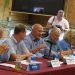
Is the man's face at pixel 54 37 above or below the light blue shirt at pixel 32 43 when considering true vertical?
above

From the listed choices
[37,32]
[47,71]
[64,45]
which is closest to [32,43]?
[37,32]

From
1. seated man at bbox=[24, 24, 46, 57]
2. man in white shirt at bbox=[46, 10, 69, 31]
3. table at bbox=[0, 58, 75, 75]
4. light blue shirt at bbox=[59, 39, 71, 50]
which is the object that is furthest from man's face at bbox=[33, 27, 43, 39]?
man in white shirt at bbox=[46, 10, 69, 31]

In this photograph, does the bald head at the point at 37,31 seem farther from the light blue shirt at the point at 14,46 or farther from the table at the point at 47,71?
the table at the point at 47,71

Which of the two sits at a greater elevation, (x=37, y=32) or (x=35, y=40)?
(x=37, y=32)

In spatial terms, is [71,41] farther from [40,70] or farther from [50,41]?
[40,70]

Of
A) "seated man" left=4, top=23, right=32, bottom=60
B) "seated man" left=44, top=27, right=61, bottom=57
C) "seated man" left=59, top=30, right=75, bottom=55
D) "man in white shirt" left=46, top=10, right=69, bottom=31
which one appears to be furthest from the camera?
"man in white shirt" left=46, top=10, right=69, bottom=31

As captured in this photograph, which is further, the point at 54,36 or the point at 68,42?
the point at 68,42

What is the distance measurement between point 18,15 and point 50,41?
6.02 metres

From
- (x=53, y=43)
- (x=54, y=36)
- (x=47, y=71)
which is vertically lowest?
(x=47, y=71)

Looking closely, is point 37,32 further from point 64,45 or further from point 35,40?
point 64,45

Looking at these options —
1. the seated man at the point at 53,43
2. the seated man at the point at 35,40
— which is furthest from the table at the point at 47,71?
the seated man at the point at 35,40

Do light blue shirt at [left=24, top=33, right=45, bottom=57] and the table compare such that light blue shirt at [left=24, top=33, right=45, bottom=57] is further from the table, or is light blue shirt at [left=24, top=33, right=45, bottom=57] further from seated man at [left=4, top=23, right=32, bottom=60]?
the table

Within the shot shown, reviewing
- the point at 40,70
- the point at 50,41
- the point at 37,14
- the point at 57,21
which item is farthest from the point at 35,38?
the point at 37,14

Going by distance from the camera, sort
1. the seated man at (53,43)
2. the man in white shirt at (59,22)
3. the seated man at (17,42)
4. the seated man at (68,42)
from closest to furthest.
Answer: the seated man at (17,42)
the seated man at (53,43)
the seated man at (68,42)
the man in white shirt at (59,22)
